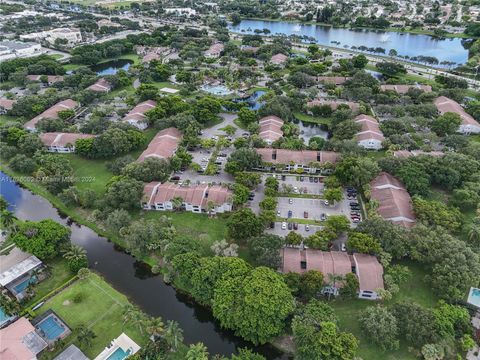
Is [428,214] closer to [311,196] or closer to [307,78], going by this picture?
[311,196]

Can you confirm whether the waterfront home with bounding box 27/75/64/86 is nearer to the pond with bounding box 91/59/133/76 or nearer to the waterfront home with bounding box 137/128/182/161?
the pond with bounding box 91/59/133/76

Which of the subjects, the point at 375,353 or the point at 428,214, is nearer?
the point at 375,353

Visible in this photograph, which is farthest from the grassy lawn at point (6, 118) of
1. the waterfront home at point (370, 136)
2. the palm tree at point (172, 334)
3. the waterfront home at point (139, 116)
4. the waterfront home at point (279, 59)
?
the waterfront home at point (370, 136)

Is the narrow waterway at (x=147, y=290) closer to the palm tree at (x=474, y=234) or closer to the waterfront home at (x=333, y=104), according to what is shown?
the palm tree at (x=474, y=234)

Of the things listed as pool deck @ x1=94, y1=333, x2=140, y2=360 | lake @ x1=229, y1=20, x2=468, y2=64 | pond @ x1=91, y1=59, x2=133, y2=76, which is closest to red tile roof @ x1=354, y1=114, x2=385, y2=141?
pool deck @ x1=94, y1=333, x2=140, y2=360

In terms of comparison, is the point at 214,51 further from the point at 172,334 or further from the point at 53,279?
the point at 172,334

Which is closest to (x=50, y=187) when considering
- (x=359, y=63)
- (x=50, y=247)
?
(x=50, y=247)

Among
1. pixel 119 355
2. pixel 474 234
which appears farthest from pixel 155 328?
pixel 474 234
